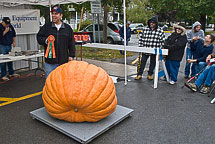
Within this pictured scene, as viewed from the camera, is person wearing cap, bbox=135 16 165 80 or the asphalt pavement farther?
person wearing cap, bbox=135 16 165 80

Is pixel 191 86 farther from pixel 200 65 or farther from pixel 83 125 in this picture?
pixel 83 125

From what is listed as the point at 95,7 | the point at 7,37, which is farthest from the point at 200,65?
the point at 95,7

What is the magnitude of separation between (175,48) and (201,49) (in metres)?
0.92

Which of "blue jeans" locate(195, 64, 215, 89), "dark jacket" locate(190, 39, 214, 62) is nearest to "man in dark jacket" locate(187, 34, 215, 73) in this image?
"dark jacket" locate(190, 39, 214, 62)

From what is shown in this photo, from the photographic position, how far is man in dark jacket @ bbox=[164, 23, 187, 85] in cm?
592

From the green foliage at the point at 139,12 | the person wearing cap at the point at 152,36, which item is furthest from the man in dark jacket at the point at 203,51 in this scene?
the green foliage at the point at 139,12

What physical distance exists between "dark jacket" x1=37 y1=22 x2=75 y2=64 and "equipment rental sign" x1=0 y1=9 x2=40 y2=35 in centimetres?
344

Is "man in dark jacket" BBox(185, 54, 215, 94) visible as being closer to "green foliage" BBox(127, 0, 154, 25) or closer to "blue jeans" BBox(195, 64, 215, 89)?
"blue jeans" BBox(195, 64, 215, 89)

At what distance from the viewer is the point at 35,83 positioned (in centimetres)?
646

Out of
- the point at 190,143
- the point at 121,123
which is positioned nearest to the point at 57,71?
the point at 121,123

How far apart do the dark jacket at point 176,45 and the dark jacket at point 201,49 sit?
2.15 ft

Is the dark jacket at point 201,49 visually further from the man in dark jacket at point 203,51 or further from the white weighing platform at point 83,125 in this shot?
the white weighing platform at point 83,125

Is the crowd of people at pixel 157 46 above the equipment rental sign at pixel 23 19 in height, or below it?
below

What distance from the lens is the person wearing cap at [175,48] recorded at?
5922 millimetres
